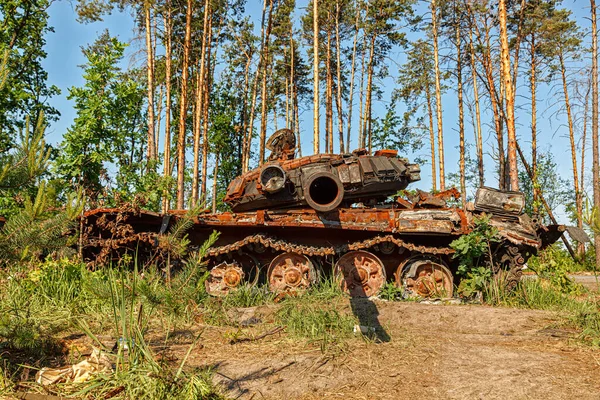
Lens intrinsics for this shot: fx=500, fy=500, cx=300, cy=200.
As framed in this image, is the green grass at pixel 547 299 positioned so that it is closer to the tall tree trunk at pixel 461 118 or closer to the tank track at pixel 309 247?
the tank track at pixel 309 247

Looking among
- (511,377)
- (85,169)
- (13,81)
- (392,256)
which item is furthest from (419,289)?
(13,81)

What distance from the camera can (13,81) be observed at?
13.7 metres

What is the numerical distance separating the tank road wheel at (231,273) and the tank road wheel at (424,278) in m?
2.67

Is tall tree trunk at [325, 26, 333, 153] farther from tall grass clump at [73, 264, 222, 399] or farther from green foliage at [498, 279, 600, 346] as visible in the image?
tall grass clump at [73, 264, 222, 399]

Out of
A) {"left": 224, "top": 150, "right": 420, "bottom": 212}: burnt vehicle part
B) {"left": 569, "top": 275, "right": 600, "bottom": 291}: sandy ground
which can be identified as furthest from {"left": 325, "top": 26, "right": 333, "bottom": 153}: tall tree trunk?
{"left": 224, "top": 150, "right": 420, "bottom": 212}: burnt vehicle part

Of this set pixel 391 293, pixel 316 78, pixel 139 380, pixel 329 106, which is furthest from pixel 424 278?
pixel 329 106

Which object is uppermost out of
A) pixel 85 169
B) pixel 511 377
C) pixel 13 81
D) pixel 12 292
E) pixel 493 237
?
pixel 13 81

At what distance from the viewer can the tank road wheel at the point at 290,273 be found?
8906mm

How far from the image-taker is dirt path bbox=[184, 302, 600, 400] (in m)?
4.20

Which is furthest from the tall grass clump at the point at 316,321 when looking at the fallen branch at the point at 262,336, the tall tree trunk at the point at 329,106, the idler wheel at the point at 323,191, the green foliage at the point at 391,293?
the tall tree trunk at the point at 329,106

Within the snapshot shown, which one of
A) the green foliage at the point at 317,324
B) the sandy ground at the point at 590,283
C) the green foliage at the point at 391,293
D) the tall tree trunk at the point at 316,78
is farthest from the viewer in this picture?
the tall tree trunk at the point at 316,78

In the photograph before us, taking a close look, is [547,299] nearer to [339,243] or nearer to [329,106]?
[339,243]

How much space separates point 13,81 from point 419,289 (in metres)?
12.0

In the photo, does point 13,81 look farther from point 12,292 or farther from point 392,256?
point 392,256
